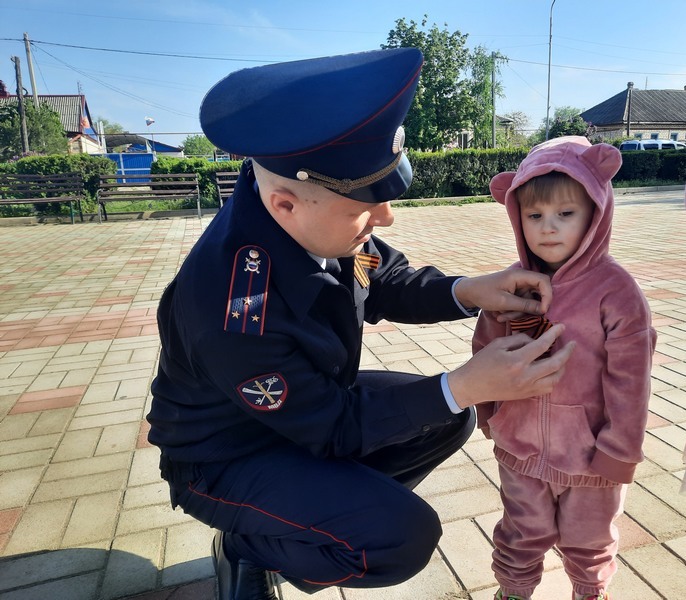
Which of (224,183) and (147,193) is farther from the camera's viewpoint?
(224,183)

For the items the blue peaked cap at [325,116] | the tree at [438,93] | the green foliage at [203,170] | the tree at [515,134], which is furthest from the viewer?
the tree at [515,134]

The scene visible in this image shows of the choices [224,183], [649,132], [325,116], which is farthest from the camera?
[649,132]

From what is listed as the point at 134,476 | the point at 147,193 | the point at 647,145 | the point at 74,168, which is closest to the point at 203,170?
the point at 147,193

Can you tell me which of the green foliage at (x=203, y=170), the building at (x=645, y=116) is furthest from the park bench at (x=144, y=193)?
the building at (x=645, y=116)

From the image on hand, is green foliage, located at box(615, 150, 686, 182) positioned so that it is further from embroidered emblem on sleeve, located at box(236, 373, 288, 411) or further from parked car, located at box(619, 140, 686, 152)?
embroidered emblem on sleeve, located at box(236, 373, 288, 411)

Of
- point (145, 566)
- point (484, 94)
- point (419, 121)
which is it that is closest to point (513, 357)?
point (145, 566)

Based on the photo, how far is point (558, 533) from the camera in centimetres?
147

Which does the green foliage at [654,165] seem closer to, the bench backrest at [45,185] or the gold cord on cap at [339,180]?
the bench backrest at [45,185]

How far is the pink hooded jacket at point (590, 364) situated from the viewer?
4.24 ft

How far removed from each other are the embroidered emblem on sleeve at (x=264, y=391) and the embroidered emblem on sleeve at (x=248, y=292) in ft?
0.37

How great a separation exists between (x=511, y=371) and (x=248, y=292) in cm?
64

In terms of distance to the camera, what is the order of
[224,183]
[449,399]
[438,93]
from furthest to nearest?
1. [438,93]
2. [224,183]
3. [449,399]

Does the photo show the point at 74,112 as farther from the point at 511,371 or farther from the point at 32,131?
the point at 511,371

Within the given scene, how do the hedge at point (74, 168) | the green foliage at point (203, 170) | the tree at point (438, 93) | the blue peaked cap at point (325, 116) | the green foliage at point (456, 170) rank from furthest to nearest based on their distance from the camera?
1. the tree at point (438, 93)
2. the green foliage at point (456, 170)
3. the green foliage at point (203, 170)
4. the hedge at point (74, 168)
5. the blue peaked cap at point (325, 116)
